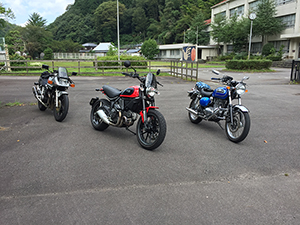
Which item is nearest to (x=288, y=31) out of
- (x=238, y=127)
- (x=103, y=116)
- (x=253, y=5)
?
(x=253, y=5)

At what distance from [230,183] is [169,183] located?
0.82 metres

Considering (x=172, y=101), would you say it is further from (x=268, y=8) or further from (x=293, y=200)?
(x=268, y=8)

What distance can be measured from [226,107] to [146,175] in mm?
2768

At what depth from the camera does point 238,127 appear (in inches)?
202

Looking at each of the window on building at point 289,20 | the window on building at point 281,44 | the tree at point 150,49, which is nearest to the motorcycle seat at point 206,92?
the window on building at point 281,44

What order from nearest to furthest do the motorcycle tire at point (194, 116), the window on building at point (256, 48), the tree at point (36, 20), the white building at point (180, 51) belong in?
the motorcycle tire at point (194, 116), the window on building at point (256, 48), the white building at point (180, 51), the tree at point (36, 20)

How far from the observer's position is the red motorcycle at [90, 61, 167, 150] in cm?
464

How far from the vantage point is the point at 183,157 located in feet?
14.5

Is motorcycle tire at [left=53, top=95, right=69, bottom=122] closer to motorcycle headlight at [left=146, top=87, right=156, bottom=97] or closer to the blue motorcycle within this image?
motorcycle headlight at [left=146, top=87, right=156, bottom=97]

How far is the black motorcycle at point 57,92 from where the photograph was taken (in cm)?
638

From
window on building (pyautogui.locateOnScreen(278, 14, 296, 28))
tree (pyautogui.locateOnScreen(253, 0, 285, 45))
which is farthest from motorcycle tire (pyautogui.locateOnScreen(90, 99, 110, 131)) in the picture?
tree (pyautogui.locateOnScreen(253, 0, 285, 45))

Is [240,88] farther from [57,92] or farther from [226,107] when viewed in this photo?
[57,92]

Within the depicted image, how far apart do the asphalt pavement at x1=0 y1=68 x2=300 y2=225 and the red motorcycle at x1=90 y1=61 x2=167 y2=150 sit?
28 centimetres

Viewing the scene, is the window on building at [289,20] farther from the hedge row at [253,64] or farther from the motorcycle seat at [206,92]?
the motorcycle seat at [206,92]
